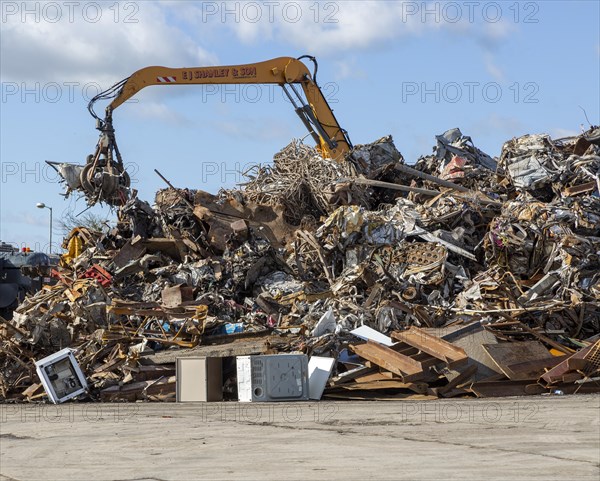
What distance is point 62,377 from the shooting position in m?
13.7

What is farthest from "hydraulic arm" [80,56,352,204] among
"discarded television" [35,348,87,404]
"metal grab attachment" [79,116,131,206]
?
"discarded television" [35,348,87,404]

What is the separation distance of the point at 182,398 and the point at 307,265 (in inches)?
167

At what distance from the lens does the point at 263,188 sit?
19.6m

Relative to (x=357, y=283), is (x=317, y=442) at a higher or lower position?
lower

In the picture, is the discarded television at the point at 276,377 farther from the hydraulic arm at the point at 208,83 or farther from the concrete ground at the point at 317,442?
the hydraulic arm at the point at 208,83

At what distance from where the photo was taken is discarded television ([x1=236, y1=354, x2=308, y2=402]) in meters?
12.6

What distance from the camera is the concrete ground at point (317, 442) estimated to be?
6.90 meters

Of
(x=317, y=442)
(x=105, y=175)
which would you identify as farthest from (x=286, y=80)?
(x=317, y=442)

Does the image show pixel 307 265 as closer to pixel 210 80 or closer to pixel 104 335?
pixel 104 335

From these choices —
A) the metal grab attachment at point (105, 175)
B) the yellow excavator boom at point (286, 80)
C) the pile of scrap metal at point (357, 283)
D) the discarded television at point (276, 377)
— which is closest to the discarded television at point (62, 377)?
the pile of scrap metal at point (357, 283)

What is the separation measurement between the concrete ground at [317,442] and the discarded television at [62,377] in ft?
4.74

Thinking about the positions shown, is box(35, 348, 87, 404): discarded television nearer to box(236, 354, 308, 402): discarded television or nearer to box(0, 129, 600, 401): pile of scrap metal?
box(0, 129, 600, 401): pile of scrap metal

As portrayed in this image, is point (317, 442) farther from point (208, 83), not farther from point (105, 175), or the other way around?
point (208, 83)

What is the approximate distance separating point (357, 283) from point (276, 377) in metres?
3.32
